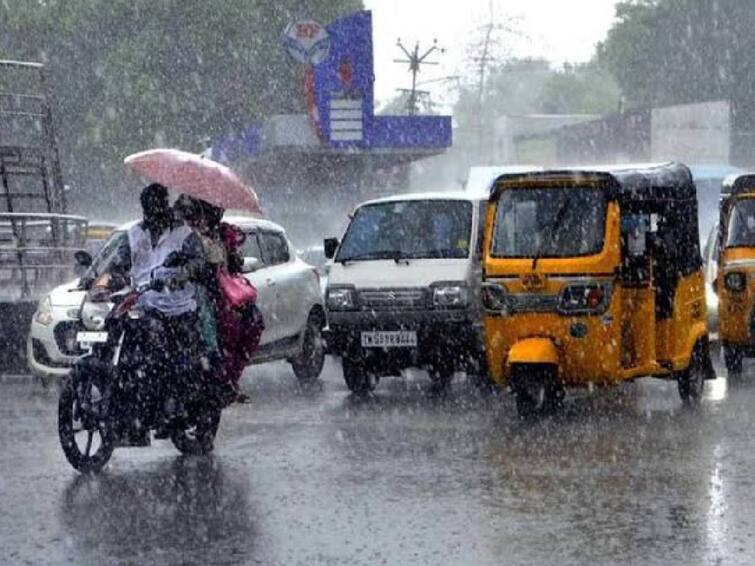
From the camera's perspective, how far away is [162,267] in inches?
A: 418

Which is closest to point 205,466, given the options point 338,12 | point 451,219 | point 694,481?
point 694,481

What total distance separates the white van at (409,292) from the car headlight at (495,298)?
150 centimetres

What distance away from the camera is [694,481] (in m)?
9.84

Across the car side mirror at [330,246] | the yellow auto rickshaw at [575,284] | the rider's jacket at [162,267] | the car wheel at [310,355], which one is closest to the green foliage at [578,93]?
the car wheel at [310,355]

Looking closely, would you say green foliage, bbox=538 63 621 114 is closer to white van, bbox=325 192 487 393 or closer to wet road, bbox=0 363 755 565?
white van, bbox=325 192 487 393

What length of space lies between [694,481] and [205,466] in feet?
10.2

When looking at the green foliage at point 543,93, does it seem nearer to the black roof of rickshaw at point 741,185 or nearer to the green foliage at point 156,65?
the green foliage at point 156,65

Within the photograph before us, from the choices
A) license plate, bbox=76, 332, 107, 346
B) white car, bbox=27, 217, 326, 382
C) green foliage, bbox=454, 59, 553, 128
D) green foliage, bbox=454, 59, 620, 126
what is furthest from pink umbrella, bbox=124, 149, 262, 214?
green foliage, bbox=454, 59, 553, 128

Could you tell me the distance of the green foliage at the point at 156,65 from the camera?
61031 millimetres

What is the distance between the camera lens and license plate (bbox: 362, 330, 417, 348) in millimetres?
15211

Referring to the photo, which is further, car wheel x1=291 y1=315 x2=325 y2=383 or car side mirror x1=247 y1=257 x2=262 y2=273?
car wheel x1=291 y1=315 x2=325 y2=383

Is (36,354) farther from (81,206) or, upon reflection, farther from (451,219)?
(81,206)

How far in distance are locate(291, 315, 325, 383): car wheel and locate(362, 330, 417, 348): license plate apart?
2.16 metres

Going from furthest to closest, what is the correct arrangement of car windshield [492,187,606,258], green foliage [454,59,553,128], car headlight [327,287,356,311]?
green foliage [454,59,553,128]
car headlight [327,287,356,311]
car windshield [492,187,606,258]
